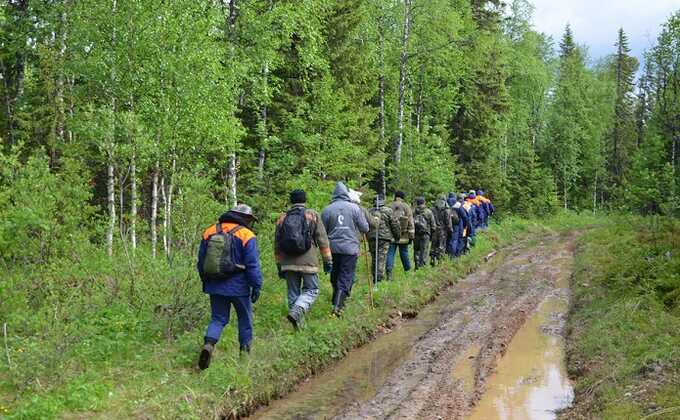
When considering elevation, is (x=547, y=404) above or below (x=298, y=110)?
below

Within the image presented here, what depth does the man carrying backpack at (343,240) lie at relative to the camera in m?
10.1

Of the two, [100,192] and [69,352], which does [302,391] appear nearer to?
[69,352]

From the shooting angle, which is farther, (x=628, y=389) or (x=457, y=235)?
(x=457, y=235)

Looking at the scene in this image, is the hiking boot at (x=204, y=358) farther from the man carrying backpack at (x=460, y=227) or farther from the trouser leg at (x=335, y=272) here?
the man carrying backpack at (x=460, y=227)

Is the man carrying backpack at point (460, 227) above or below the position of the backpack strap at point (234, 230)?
below

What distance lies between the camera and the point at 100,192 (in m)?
20.3

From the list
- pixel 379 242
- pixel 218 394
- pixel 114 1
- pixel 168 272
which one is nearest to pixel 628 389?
pixel 218 394

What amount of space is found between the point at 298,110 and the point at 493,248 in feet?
29.8

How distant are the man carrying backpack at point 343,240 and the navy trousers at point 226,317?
253 centimetres

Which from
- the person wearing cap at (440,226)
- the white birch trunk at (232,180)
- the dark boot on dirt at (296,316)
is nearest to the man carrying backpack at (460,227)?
the person wearing cap at (440,226)

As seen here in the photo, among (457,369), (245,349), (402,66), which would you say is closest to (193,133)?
(245,349)

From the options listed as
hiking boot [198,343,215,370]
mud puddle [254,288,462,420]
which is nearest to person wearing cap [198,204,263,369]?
hiking boot [198,343,215,370]

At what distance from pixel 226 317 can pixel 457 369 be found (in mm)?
3154

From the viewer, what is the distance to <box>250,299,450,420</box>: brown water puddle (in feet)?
22.1
